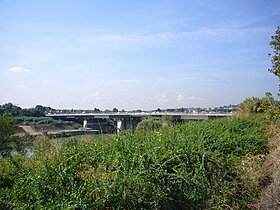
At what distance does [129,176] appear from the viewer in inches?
149

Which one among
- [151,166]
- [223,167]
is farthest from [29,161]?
[223,167]

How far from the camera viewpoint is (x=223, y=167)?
5148 millimetres

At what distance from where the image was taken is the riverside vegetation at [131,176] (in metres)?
3.27

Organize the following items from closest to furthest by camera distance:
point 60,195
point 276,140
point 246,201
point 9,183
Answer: point 60,195, point 9,183, point 246,201, point 276,140

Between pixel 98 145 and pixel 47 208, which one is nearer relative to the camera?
pixel 47 208

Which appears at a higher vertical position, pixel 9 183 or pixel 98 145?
pixel 98 145

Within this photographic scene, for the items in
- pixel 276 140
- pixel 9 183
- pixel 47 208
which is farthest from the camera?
pixel 276 140

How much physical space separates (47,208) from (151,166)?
5.88ft

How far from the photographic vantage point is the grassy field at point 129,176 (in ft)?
10.7

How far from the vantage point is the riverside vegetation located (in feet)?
10.7

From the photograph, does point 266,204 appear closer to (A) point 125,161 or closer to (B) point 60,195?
(A) point 125,161

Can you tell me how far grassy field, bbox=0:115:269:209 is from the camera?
327 centimetres

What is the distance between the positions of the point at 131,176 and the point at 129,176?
0.10 ft

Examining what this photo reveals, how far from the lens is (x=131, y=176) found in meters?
3.80
